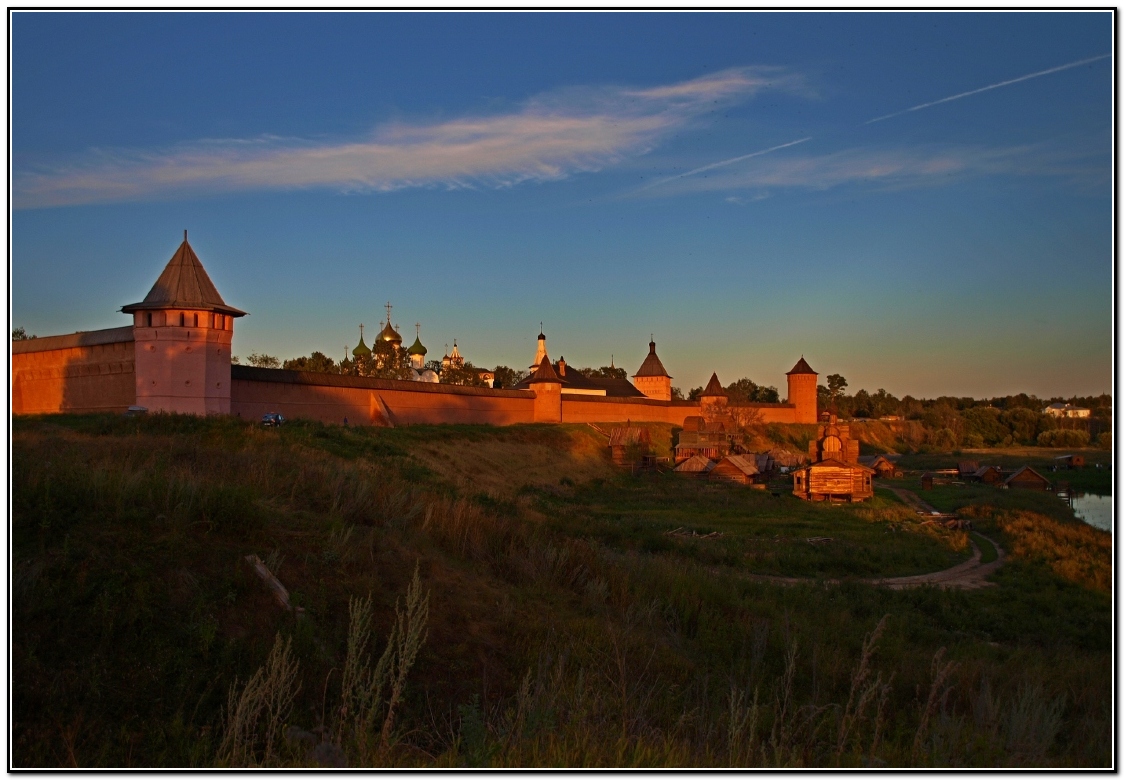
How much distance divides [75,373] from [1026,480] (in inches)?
1516

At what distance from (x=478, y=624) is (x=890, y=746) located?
328 centimetres

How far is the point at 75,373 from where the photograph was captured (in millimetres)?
28953

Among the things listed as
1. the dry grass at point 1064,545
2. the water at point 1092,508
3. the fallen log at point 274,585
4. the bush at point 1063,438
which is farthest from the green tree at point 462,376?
the fallen log at point 274,585

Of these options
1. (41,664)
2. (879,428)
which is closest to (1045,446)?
(879,428)

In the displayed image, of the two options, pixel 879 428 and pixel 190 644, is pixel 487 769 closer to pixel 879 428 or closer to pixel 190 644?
pixel 190 644

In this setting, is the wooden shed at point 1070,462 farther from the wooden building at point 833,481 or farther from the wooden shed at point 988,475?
the wooden building at point 833,481

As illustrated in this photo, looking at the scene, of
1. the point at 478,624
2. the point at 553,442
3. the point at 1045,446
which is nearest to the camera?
the point at 478,624

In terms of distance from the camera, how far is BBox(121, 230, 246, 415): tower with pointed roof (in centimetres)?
2717

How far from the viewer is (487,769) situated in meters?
4.09

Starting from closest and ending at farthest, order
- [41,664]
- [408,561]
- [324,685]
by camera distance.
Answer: [41,664], [324,685], [408,561]

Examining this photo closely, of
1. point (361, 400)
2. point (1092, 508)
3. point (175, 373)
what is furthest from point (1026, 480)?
point (175, 373)

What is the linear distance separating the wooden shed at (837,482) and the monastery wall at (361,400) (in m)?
16.9

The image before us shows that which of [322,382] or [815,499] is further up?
[322,382]

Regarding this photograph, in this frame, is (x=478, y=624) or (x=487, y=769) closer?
(x=487, y=769)
